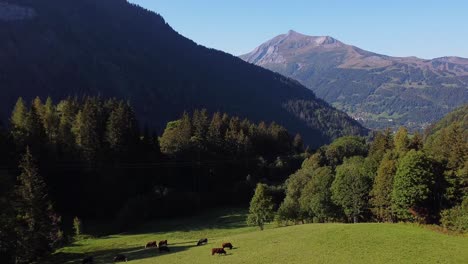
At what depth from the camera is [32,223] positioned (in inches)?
2424

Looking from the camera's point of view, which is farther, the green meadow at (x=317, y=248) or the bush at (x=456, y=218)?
the bush at (x=456, y=218)

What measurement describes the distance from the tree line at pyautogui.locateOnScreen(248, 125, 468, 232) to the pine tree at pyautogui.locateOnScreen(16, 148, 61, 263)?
36000 mm

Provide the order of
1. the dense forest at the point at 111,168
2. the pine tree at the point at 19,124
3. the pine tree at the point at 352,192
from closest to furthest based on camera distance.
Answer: the dense forest at the point at 111,168 < the pine tree at the point at 352,192 < the pine tree at the point at 19,124

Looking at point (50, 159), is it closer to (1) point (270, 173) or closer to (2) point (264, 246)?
(2) point (264, 246)

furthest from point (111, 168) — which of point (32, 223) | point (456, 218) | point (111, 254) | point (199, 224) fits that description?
point (456, 218)

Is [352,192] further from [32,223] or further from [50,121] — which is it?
[50,121]

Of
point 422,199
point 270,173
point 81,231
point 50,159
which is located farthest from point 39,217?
point 270,173

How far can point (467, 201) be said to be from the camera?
70.7 meters

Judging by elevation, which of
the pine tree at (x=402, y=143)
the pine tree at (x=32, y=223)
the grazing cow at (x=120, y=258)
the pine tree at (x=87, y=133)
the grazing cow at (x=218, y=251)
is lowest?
the grazing cow at (x=120, y=258)

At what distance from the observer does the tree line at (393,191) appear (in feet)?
240

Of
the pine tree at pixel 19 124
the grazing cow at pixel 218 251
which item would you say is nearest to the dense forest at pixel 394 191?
the grazing cow at pixel 218 251

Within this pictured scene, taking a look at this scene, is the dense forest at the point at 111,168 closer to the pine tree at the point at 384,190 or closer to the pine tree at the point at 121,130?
the pine tree at the point at 121,130

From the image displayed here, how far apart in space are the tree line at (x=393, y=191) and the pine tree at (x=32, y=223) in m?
36.0

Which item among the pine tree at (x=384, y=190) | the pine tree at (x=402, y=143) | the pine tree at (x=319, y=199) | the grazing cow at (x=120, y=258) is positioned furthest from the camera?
the pine tree at (x=402, y=143)
